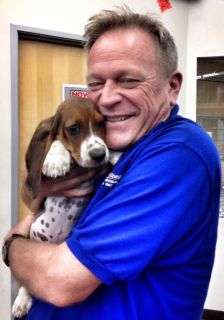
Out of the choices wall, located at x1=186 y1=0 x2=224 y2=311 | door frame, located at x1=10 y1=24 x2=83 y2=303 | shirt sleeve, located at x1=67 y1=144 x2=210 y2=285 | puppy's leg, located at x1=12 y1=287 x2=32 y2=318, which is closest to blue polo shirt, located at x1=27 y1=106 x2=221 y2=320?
shirt sleeve, located at x1=67 y1=144 x2=210 y2=285

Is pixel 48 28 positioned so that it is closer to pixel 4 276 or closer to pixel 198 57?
pixel 198 57

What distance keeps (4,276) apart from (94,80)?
2096 millimetres

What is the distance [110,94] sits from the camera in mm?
1274

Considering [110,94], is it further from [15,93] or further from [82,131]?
[15,93]

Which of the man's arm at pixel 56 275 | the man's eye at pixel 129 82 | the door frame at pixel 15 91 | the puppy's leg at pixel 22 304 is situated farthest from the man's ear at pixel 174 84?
the door frame at pixel 15 91

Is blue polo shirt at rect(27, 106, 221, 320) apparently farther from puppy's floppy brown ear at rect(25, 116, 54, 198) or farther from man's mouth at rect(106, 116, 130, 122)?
puppy's floppy brown ear at rect(25, 116, 54, 198)

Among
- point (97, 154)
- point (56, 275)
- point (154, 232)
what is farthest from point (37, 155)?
point (154, 232)

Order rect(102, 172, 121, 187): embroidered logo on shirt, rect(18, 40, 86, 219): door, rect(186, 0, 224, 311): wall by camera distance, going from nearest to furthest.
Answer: rect(102, 172, 121, 187): embroidered logo on shirt < rect(18, 40, 86, 219): door < rect(186, 0, 224, 311): wall

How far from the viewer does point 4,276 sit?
288 cm

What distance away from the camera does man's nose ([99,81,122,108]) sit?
126cm

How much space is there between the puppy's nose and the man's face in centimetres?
6

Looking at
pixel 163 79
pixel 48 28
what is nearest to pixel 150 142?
pixel 163 79

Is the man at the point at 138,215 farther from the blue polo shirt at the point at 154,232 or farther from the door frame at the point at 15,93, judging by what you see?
the door frame at the point at 15,93

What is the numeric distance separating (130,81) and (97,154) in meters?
0.28
